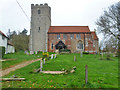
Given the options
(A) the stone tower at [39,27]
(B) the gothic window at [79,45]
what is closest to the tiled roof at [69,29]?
(A) the stone tower at [39,27]

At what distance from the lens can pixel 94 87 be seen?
6.27 m

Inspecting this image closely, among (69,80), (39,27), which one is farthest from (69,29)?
(69,80)

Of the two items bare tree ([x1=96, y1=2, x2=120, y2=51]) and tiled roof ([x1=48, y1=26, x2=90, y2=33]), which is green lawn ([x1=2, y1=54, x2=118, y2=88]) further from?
tiled roof ([x1=48, y1=26, x2=90, y2=33])

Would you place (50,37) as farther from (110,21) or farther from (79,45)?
(110,21)

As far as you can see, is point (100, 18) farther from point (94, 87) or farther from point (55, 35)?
point (94, 87)

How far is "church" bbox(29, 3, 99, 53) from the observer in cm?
4241

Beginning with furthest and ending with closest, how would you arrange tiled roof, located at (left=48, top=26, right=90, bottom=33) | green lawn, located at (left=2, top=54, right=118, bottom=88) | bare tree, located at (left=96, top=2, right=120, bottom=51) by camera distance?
tiled roof, located at (left=48, top=26, right=90, bottom=33) → bare tree, located at (left=96, top=2, right=120, bottom=51) → green lawn, located at (left=2, top=54, right=118, bottom=88)

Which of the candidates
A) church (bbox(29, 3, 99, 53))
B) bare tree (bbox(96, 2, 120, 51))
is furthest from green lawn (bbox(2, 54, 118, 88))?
church (bbox(29, 3, 99, 53))

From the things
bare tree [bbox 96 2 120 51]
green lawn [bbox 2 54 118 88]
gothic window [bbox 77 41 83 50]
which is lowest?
green lawn [bbox 2 54 118 88]

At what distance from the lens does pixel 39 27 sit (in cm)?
4347

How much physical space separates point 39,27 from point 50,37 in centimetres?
564

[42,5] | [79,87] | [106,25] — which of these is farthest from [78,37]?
[79,87]

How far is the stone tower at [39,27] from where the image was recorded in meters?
43.0

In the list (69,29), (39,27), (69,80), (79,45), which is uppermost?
(39,27)
